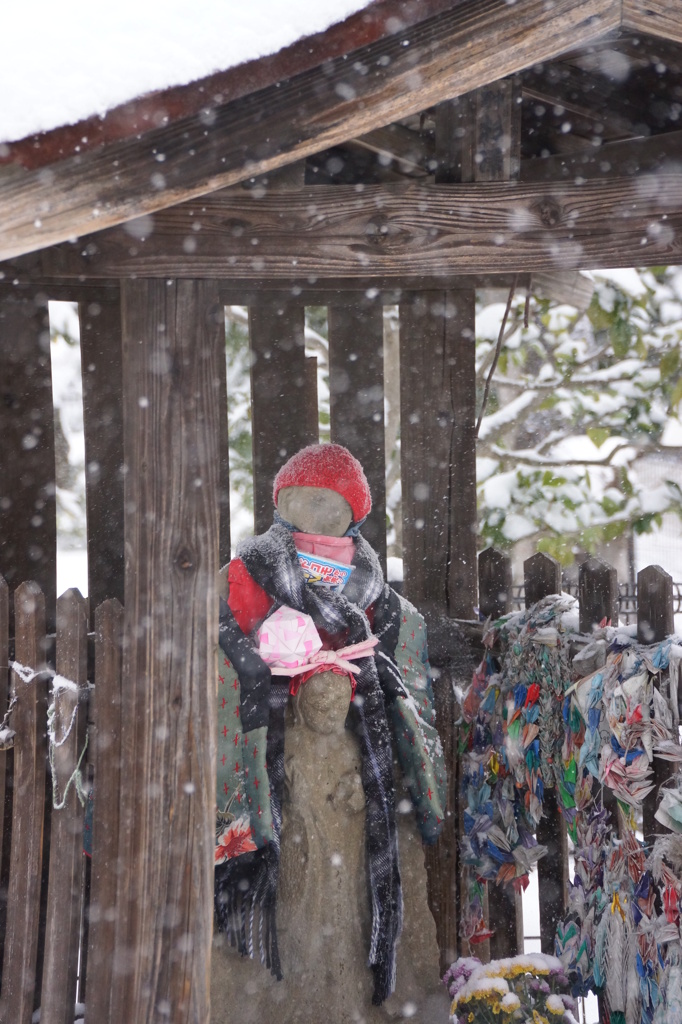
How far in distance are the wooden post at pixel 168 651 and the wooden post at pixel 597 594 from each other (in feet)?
3.42

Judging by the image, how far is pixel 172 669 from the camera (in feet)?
7.41

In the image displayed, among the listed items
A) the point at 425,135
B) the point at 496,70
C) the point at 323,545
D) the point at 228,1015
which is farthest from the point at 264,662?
the point at 425,135

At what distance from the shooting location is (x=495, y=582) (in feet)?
10.9

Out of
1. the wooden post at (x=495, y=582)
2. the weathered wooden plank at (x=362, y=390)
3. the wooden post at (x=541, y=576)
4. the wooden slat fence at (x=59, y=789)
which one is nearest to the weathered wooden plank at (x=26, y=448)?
the wooden slat fence at (x=59, y=789)

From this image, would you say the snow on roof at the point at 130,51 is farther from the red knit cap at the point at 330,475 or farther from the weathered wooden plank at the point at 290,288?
the weathered wooden plank at the point at 290,288

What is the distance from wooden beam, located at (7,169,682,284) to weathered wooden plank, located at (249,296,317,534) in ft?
5.09

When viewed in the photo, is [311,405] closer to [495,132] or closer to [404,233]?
[495,132]

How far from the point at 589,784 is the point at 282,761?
2.78ft

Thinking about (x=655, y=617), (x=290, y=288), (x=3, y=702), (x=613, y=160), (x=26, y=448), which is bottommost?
(x=3, y=702)

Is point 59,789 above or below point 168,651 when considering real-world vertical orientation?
below

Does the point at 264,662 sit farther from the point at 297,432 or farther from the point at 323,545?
the point at 297,432

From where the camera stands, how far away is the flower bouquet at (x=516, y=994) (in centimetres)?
258

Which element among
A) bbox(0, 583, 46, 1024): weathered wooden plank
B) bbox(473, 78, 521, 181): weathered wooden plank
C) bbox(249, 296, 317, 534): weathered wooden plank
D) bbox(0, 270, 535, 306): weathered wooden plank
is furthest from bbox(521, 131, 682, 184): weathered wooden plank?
bbox(0, 583, 46, 1024): weathered wooden plank

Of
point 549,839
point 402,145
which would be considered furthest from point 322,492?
point 402,145
